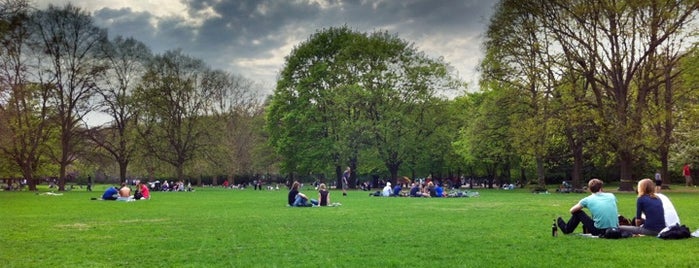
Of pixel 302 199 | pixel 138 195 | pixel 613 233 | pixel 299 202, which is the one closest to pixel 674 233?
pixel 613 233

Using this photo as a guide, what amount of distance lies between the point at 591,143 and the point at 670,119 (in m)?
6.86

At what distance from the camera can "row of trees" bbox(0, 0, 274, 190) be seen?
57.9 metres

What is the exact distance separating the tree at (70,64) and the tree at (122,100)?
6.97 ft

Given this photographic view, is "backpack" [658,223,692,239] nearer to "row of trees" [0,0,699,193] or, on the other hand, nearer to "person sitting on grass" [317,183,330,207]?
"person sitting on grass" [317,183,330,207]

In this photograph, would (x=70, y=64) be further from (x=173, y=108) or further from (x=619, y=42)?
(x=619, y=42)

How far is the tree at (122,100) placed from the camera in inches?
2469

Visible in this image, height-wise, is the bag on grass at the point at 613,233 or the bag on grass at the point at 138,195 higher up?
the bag on grass at the point at 138,195

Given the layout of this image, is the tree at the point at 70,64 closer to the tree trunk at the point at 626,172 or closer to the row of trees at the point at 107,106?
the row of trees at the point at 107,106

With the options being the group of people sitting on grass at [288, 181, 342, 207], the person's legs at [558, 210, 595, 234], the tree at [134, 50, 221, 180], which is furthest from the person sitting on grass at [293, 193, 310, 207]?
the tree at [134, 50, 221, 180]

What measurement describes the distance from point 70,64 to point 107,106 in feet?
18.9

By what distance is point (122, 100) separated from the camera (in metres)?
63.8

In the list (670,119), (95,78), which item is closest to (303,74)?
(95,78)

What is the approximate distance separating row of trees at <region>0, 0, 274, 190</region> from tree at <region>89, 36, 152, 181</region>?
106 millimetres

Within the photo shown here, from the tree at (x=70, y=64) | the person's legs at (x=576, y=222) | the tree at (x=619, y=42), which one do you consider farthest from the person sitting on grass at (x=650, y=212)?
the tree at (x=70, y=64)
